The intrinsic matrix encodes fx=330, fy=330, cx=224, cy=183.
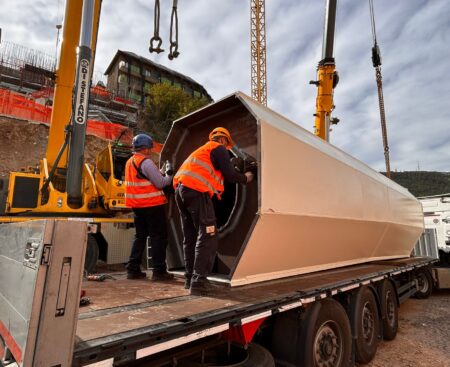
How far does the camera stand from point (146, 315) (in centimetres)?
207

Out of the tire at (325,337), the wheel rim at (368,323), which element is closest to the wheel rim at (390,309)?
the wheel rim at (368,323)

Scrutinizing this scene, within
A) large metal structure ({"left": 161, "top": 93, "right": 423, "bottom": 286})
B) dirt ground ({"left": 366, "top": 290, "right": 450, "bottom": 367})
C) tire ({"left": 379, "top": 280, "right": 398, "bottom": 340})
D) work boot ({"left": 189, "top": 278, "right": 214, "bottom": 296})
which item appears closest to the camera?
work boot ({"left": 189, "top": 278, "right": 214, "bottom": 296})

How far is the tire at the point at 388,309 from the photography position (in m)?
4.92

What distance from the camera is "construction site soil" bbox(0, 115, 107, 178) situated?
16359 mm

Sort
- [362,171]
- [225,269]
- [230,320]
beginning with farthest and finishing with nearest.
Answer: [362,171], [225,269], [230,320]

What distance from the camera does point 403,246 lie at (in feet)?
26.0

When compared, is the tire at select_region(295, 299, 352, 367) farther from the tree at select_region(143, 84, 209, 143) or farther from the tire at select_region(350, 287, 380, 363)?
the tree at select_region(143, 84, 209, 143)

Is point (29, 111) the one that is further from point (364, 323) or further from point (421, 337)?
point (421, 337)

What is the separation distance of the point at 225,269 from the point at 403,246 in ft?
20.1

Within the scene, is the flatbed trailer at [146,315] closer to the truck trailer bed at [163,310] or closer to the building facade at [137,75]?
the truck trailer bed at [163,310]

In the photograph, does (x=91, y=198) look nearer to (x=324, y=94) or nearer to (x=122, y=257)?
(x=122, y=257)

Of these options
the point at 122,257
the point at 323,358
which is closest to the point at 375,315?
the point at 323,358

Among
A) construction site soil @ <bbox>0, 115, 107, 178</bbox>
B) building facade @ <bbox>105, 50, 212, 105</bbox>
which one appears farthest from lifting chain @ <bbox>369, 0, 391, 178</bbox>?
building facade @ <bbox>105, 50, 212, 105</bbox>

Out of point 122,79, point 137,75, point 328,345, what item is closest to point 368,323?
point 328,345
